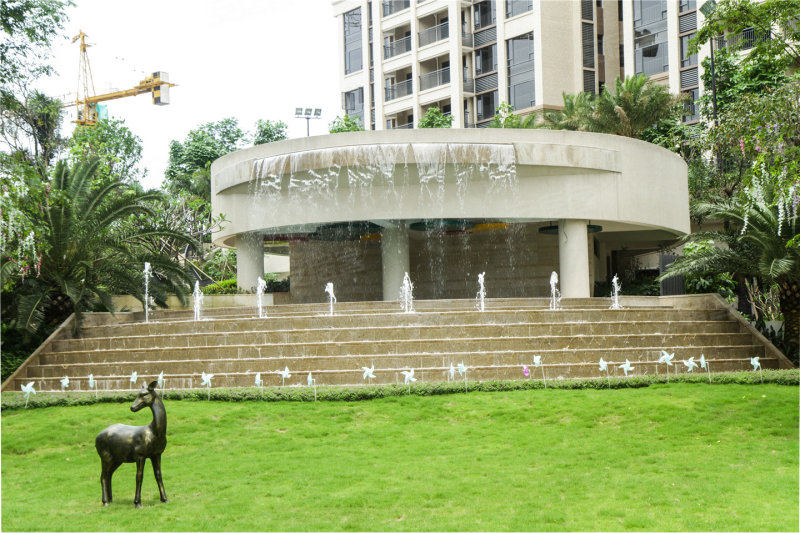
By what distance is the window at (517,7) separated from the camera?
48844mm

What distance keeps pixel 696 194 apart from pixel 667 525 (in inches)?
1000

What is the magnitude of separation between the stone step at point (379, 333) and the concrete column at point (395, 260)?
850 cm

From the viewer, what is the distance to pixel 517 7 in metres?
49.5

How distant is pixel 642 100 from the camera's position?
36719 mm

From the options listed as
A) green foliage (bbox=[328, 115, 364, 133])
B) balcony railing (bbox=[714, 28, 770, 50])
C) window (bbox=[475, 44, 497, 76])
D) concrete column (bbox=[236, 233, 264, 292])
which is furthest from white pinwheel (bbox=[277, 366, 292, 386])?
window (bbox=[475, 44, 497, 76])

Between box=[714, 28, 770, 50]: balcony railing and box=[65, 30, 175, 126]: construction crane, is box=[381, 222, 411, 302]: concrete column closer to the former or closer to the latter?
box=[714, 28, 770, 50]: balcony railing

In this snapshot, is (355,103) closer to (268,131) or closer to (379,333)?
(268,131)

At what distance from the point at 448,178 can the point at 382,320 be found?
22.7 feet

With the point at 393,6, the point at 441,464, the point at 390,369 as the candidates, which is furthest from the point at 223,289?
the point at 393,6

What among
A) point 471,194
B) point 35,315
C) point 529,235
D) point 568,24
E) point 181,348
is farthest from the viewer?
point 568,24

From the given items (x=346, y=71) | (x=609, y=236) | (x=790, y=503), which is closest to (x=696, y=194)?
(x=609, y=236)

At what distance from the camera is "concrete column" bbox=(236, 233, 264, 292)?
87.8 ft

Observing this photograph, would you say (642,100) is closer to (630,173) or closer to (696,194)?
(696,194)

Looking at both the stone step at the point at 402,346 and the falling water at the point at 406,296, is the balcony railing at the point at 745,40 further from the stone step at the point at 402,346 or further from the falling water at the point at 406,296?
the falling water at the point at 406,296
